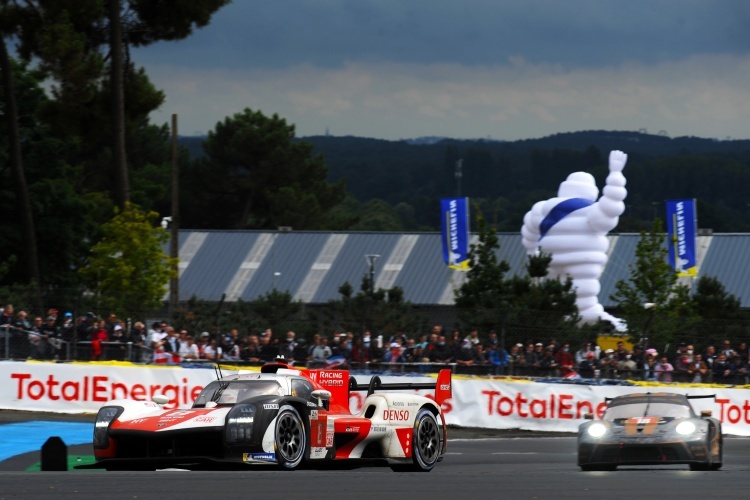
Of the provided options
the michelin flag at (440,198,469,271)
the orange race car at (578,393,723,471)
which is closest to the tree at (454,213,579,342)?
the orange race car at (578,393,723,471)

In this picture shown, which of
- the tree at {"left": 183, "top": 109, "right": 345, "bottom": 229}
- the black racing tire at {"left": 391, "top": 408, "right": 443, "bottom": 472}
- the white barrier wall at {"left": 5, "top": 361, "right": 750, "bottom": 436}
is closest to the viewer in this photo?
the black racing tire at {"left": 391, "top": 408, "right": 443, "bottom": 472}

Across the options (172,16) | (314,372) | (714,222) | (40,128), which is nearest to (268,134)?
(40,128)

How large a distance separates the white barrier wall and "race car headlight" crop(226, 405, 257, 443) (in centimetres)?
1013

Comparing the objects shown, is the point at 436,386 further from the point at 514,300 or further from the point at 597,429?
the point at 514,300

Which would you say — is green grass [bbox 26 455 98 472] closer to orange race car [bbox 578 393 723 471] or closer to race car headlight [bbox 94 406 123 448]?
race car headlight [bbox 94 406 123 448]

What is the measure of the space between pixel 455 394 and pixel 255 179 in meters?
73.1

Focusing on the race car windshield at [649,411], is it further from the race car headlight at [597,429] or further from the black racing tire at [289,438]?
the black racing tire at [289,438]

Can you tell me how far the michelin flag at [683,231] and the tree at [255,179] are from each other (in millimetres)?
46527

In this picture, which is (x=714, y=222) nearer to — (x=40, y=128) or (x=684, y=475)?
(x=40, y=128)

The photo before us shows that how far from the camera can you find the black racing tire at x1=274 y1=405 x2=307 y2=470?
12750 mm

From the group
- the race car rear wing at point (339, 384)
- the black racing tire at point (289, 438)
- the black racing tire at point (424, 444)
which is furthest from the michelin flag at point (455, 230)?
the black racing tire at point (289, 438)

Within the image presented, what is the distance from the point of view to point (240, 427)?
1251cm

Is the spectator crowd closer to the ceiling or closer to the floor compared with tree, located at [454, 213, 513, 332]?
closer to the floor

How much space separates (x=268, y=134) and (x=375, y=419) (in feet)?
267
